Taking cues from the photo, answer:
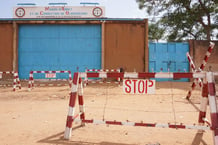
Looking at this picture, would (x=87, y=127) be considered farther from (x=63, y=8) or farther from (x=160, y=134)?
(x=63, y=8)

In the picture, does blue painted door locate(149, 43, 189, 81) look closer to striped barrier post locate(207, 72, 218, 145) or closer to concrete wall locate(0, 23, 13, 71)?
concrete wall locate(0, 23, 13, 71)

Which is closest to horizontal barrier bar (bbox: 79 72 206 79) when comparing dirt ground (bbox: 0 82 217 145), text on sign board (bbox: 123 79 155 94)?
text on sign board (bbox: 123 79 155 94)

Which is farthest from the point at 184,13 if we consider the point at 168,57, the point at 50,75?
the point at 50,75

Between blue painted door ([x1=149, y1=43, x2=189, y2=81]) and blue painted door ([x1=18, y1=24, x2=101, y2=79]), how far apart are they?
4.10 m

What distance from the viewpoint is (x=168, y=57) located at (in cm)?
1811

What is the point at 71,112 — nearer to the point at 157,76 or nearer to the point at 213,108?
the point at 157,76

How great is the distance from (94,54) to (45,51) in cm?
366

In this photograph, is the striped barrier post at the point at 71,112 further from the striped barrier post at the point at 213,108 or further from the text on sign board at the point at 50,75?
the text on sign board at the point at 50,75

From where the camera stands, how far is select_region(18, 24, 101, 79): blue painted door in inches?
695

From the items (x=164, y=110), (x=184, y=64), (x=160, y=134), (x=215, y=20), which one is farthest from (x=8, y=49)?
(x=215, y=20)

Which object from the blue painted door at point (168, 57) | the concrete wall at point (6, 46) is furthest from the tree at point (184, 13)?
the concrete wall at point (6, 46)

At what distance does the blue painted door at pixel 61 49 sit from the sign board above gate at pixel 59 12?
32.7 inches

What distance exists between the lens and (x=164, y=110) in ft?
22.2

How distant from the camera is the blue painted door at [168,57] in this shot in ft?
59.1
